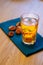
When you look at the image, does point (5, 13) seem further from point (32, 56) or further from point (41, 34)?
point (32, 56)

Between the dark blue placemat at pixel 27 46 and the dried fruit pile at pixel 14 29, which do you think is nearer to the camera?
the dark blue placemat at pixel 27 46

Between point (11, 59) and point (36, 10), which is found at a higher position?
point (11, 59)

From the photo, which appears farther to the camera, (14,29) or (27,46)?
(14,29)

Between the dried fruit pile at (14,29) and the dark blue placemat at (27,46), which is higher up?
the dried fruit pile at (14,29)

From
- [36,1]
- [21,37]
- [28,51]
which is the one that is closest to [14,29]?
[21,37]

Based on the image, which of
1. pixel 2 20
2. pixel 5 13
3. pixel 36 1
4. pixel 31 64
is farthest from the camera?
pixel 36 1

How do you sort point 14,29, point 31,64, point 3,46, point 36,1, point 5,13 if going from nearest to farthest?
1. point 31,64
2. point 3,46
3. point 14,29
4. point 5,13
5. point 36,1

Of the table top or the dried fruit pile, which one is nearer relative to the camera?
the table top

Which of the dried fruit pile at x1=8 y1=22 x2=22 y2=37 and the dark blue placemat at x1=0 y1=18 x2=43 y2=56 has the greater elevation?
the dried fruit pile at x1=8 y1=22 x2=22 y2=37
